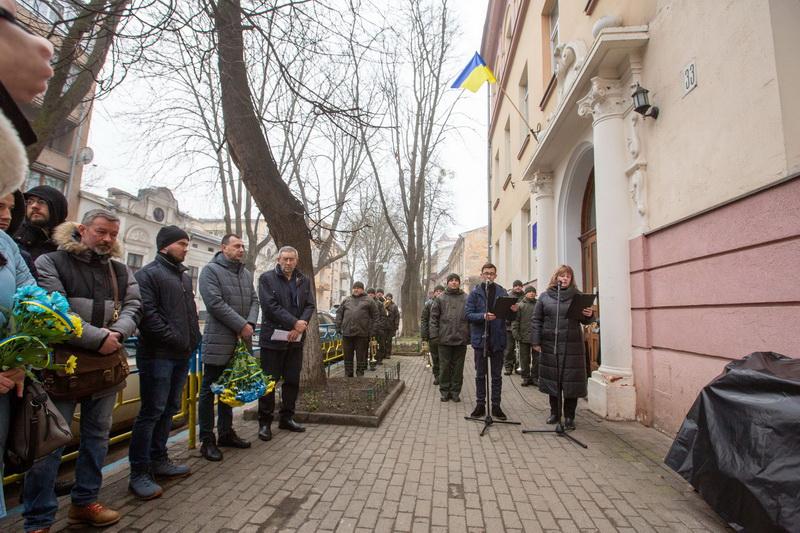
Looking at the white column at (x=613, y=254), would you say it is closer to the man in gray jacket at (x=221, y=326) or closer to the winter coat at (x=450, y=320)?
the winter coat at (x=450, y=320)

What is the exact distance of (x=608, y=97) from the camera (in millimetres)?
5902

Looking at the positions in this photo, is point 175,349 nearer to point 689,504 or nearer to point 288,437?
point 288,437

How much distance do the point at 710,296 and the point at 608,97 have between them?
3247 millimetres

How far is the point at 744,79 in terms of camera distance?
12.1 ft

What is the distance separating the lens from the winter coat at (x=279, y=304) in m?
4.67

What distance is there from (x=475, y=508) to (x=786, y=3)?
4.81 metres

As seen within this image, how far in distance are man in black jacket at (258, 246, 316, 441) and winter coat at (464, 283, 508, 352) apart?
2.31 meters

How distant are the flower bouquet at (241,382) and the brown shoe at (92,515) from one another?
1195 millimetres

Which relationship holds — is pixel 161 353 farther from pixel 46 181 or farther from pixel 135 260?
pixel 135 260

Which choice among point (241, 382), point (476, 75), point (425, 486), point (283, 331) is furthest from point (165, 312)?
point (476, 75)

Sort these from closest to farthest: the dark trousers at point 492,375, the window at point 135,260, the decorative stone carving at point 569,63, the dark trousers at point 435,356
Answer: the dark trousers at point 492,375 → the decorative stone carving at point 569,63 → the dark trousers at point 435,356 → the window at point 135,260

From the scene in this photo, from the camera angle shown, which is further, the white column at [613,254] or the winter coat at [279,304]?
the white column at [613,254]

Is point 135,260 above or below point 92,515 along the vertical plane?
above

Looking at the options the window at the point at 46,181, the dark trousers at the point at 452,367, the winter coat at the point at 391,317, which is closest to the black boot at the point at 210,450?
the dark trousers at the point at 452,367
